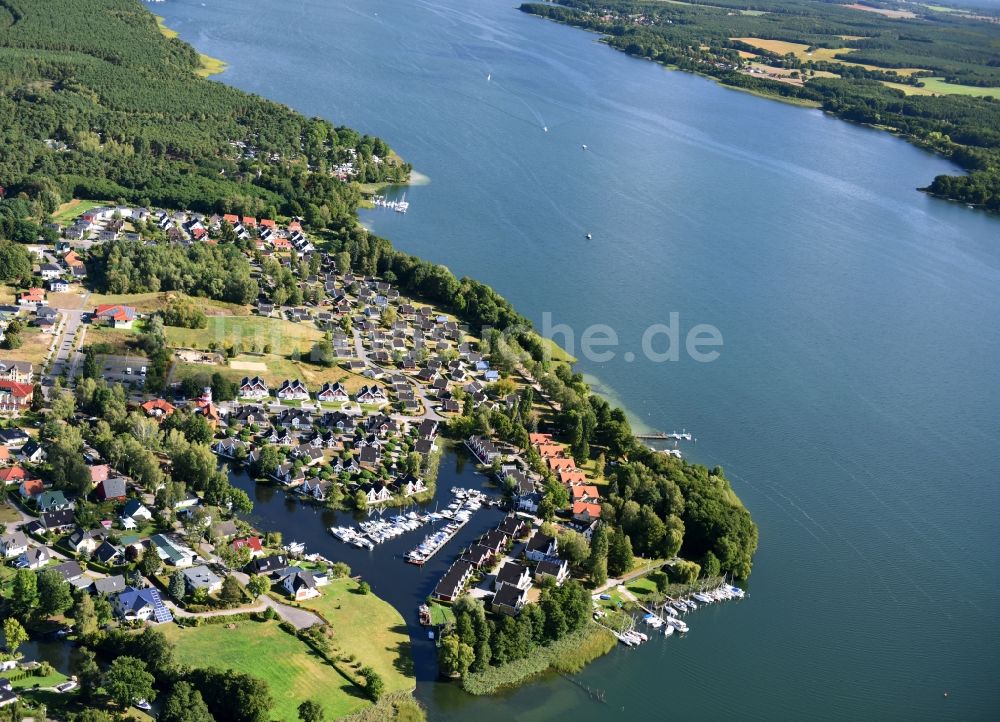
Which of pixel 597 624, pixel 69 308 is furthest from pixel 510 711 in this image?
pixel 69 308

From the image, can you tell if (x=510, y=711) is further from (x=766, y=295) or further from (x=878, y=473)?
(x=766, y=295)

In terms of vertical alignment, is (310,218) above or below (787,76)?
below

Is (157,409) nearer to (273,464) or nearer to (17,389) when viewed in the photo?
(17,389)

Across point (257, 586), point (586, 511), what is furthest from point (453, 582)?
point (586, 511)

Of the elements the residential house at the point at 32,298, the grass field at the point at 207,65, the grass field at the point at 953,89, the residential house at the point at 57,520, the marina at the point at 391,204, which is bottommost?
the residential house at the point at 57,520

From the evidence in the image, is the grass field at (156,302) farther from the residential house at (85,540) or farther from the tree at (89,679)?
the tree at (89,679)

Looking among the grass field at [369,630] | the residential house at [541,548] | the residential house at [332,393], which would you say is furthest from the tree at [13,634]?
the residential house at [332,393]

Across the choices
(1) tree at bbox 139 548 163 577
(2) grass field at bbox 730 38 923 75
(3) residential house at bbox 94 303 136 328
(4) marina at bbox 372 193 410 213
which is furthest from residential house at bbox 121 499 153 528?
(2) grass field at bbox 730 38 923 75

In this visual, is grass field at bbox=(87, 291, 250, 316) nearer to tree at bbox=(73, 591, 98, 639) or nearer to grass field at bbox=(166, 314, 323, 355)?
grass field at bbox=(166, 314, 323, 355)
